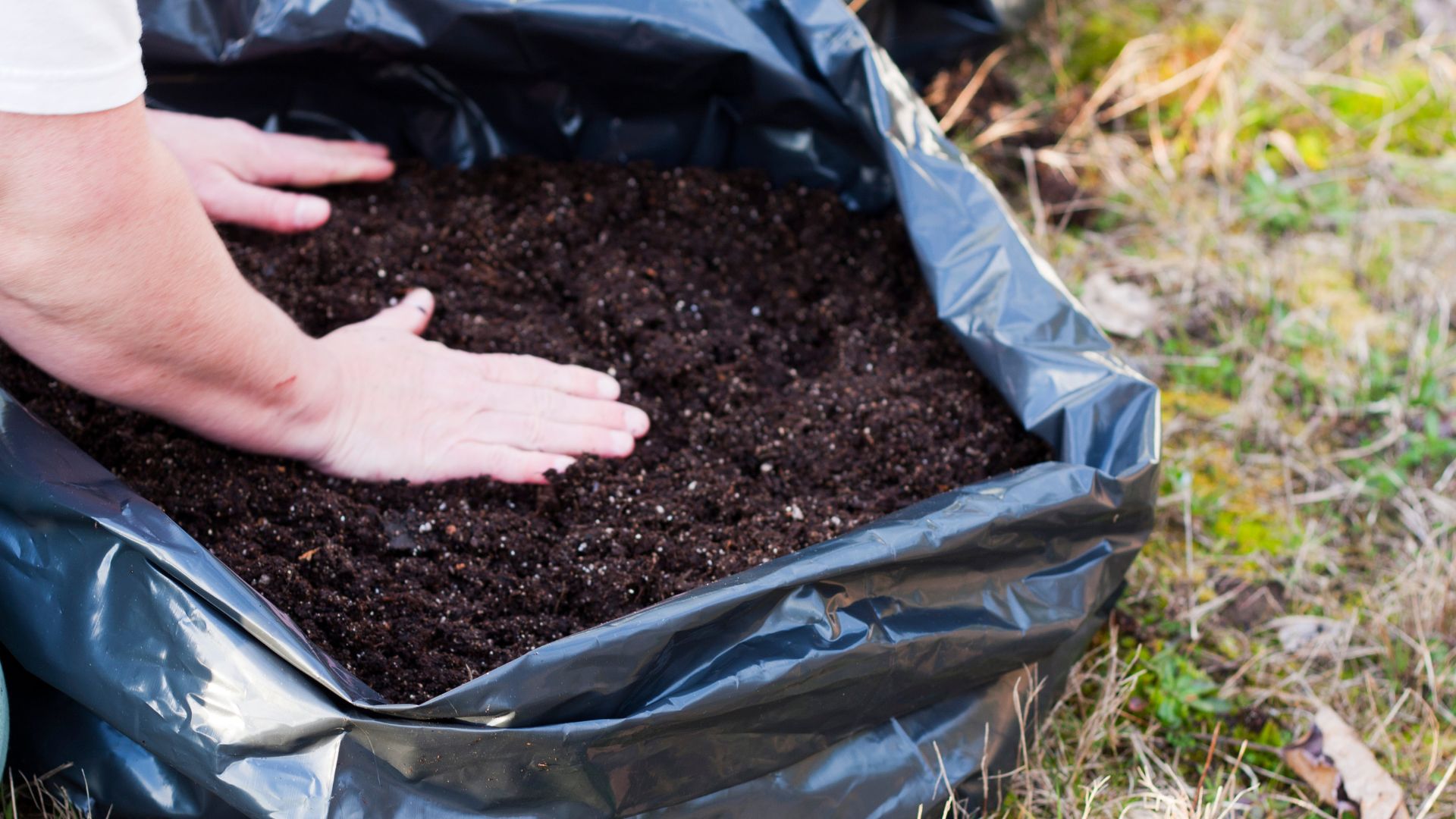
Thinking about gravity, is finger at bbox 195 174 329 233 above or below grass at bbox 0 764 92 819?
above

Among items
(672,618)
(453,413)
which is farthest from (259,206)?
(672,618)

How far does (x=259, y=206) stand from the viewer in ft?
5.18

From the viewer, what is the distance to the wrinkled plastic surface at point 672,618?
947 millimetres

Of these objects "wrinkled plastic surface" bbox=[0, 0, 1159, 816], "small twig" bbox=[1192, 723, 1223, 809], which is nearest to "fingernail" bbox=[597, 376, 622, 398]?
"wrinkled plastic surface" bbox=[0, 0, 1159, 816]

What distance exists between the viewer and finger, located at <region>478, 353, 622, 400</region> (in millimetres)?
1443

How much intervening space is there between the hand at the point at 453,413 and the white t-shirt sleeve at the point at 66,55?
50cm

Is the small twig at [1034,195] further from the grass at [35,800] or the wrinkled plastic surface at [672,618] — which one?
the grass at [35,800]

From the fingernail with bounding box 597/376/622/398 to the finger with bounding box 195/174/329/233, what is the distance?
546 mm

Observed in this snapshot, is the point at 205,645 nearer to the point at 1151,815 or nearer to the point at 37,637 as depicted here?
the point at 37,637

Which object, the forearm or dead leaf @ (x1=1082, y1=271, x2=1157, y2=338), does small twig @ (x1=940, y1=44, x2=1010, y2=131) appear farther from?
Result: the forearm

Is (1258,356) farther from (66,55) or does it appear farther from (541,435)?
(66,55)

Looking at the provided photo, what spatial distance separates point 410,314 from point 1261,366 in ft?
4.58

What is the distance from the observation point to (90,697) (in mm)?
1003

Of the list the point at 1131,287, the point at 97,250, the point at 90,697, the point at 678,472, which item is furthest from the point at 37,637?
the point at 1131,287
